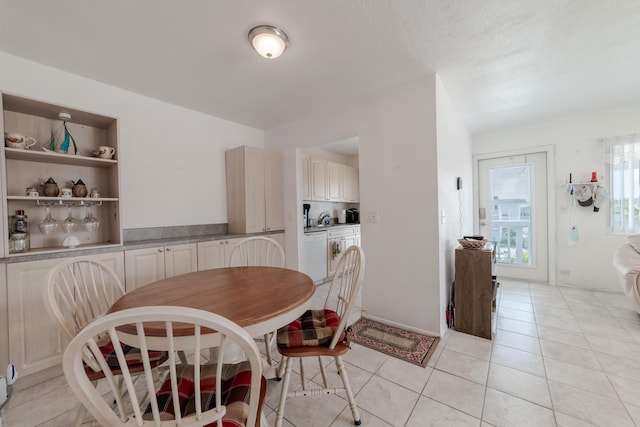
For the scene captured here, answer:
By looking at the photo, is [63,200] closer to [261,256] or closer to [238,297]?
[261,256]

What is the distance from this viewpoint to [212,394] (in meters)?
0.96

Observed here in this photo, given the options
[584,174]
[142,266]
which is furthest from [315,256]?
[584,174]

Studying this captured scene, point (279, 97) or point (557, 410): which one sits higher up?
point (279, 97)

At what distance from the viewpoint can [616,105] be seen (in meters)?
3.16

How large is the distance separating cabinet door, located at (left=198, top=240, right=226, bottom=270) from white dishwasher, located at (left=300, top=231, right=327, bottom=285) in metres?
1.16

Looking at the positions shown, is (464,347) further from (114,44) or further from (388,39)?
(114,44)

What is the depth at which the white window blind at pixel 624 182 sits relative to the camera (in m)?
3.12

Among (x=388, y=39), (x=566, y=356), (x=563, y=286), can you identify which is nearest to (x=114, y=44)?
(x=388, y=39)

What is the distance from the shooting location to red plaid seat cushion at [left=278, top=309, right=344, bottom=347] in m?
1.34

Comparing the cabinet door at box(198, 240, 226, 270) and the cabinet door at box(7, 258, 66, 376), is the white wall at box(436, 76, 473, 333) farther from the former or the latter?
the cabinet door at box(7, 258, 66, 376)

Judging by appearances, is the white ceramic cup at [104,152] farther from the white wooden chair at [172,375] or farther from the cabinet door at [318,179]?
the cabinet door at [318,179]

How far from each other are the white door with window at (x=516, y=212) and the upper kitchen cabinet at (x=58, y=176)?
5.08m

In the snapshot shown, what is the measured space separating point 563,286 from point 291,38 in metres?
4.78

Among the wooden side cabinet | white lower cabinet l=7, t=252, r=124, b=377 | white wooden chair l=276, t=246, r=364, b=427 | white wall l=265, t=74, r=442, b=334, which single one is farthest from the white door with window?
white lower cabinet l=7, t=252, r=124, b=377
